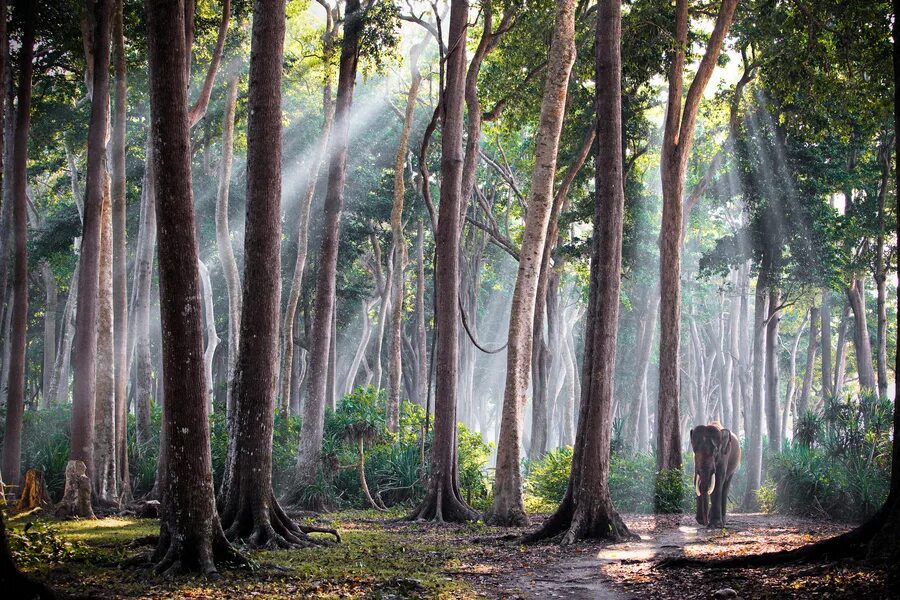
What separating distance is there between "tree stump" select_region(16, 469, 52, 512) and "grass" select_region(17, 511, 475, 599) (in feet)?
10.7

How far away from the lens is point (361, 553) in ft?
36.0

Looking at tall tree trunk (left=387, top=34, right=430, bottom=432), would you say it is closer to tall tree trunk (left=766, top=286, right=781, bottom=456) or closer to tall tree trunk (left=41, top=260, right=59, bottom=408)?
tall tree trunk (left=766, top=286, right=781, bottom=456)

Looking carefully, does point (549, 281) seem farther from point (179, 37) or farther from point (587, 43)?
point (179, 37)

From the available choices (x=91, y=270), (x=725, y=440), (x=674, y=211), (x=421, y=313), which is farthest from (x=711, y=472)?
(x=421, y=313)

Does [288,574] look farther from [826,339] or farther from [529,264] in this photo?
[826,339]

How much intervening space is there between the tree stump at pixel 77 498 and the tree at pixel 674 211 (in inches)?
459

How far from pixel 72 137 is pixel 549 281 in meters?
16.6

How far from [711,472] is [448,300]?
233 inches

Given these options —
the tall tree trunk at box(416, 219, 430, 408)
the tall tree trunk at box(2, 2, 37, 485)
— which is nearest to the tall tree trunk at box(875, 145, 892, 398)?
the tall tree trunk at box(416, 219, 430, 408)

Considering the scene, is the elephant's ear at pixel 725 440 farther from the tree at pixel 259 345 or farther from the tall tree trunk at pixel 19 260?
the tall tree trunk at pixel 19 260

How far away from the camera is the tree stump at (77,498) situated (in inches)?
594

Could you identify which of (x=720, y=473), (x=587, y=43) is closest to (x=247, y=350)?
(x=720, y=473)

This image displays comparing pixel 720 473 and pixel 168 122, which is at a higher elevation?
pixel 168 122

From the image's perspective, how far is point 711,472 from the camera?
55.7 feet
